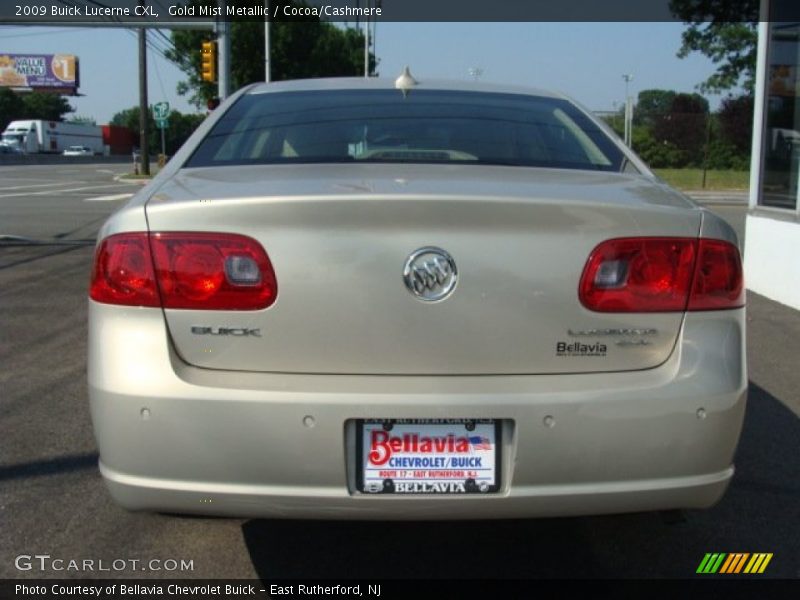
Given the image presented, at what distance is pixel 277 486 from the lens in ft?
7.86

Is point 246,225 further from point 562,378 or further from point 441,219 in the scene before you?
point 562,378

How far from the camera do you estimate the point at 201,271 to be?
2.41 meters

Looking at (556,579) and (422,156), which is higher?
(422,156)

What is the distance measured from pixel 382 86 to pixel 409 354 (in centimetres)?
172

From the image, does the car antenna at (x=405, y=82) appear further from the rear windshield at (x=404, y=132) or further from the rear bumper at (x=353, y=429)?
the rear bumper at (x=353, y=429)

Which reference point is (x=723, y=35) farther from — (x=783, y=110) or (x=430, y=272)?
(x=430, y=272)

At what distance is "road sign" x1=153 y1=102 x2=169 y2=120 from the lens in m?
36.4

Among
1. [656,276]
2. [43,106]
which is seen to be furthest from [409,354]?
[43,106]

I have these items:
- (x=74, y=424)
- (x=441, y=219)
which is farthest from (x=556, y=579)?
(x=74, y=424)

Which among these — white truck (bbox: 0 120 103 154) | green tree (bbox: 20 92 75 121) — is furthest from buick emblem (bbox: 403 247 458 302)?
green tree (bbox: 20 92 75 121)

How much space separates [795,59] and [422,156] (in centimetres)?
627

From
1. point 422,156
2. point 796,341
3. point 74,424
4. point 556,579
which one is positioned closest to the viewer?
point 556,579

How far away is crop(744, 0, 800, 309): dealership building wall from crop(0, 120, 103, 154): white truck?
212 ft

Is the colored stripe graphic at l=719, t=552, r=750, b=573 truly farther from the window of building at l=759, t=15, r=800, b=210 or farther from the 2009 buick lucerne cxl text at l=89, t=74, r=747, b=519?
the window of building at l=759, t=15, r=800, b=210
